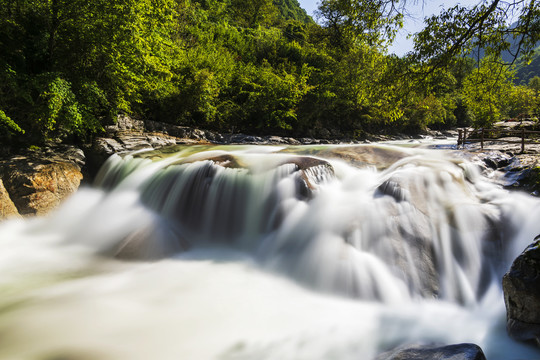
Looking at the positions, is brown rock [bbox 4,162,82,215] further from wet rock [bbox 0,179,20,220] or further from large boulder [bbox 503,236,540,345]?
large boulder [bbox 503,236,540,345]

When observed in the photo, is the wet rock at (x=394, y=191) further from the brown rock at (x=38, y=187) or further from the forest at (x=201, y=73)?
the brown rock at (x=38, y=187)

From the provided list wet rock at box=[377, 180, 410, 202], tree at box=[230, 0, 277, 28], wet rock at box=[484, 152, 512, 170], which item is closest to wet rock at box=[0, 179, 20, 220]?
wet rock at box=[377, 180, 410, 202]

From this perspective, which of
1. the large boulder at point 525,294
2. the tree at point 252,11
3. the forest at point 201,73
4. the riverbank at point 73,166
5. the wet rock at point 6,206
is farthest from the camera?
the tree at point 252,11

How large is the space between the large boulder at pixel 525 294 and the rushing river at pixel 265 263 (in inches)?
7.2

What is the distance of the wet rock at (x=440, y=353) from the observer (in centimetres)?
221

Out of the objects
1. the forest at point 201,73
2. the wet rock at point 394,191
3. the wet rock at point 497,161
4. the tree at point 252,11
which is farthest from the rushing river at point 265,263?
the tree at point 252,11

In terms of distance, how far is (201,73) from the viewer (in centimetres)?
1453

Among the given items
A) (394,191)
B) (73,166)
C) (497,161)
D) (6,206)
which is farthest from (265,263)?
(497,161)

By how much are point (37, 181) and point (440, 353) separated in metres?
8.71

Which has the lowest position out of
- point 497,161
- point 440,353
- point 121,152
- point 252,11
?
point 440,353

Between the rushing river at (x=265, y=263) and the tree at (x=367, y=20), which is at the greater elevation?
the tree at (x=367, y=20)

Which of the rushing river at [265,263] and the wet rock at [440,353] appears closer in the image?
the wet rock at [440,353]

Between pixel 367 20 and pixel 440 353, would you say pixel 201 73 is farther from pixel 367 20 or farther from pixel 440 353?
pixel 440 353

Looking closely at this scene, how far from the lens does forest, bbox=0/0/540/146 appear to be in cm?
471
